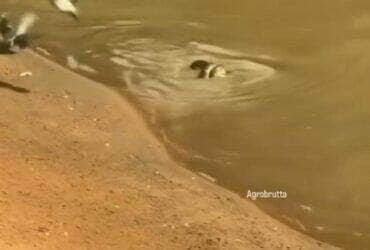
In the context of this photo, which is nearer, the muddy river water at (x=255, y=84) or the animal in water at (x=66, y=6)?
the muddy river water at (x=255, y=84)

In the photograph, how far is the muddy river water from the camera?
2.97m

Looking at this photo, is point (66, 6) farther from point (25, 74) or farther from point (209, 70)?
point (209, 70)

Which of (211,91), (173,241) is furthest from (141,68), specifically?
(173,241)

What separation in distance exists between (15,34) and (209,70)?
85cm

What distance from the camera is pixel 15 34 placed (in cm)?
362

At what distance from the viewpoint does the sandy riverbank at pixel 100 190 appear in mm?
2568

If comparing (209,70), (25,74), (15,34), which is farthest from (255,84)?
(15,34)

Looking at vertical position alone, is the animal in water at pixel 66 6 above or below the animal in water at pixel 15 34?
above

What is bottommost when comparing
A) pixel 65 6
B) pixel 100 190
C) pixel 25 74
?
pixel 100 190

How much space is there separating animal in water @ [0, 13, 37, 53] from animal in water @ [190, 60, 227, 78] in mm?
721

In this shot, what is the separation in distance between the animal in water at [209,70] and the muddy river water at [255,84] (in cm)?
3

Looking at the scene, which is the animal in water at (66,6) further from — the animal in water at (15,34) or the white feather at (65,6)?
the animal in water at (15,34)

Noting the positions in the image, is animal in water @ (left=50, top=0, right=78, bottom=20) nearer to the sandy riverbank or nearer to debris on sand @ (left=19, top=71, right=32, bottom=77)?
debris on sand @ (left=19, top=71, right=32, bottom=77)

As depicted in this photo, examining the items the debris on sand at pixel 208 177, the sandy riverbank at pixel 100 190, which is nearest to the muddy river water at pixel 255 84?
the debris on sand at pixel 208 177
